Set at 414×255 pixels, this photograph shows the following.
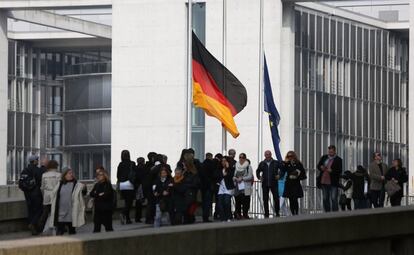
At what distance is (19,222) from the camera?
29219 millimetres

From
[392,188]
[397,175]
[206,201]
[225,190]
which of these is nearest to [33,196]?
[206,201]

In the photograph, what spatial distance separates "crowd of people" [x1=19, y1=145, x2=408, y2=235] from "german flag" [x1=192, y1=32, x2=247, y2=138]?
8.20 ft

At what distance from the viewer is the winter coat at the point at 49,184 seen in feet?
90.4

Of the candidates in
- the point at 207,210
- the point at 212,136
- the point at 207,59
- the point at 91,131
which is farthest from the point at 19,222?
the point at 91,131

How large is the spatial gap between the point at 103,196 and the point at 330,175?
636 cm

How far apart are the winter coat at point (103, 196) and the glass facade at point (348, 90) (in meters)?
34.0

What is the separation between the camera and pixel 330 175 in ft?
102

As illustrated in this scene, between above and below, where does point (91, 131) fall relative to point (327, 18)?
below

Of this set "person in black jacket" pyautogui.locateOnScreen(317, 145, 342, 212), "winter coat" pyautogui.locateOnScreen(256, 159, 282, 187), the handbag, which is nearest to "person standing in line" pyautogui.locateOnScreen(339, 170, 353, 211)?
the handbag

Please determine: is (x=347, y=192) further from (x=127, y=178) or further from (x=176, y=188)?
(x=176, y=188)

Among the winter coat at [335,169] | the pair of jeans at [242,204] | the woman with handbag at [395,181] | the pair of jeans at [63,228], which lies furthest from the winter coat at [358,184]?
the pair of jeans at [63,228]

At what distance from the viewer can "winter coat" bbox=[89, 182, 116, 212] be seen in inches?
1037

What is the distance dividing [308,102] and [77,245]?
50662 mm

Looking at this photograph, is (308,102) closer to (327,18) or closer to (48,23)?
(327,18)
